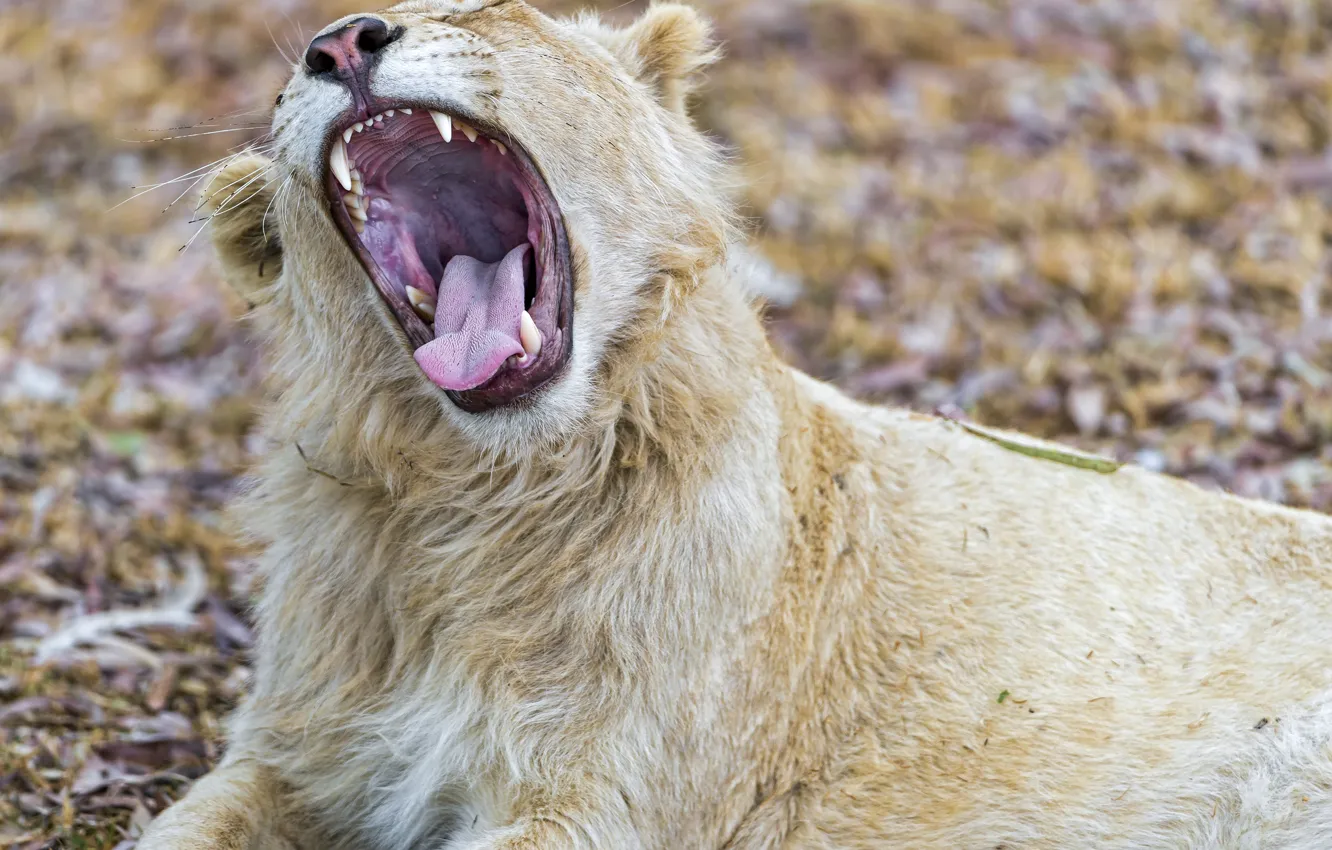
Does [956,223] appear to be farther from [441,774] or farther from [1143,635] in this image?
[441,774]

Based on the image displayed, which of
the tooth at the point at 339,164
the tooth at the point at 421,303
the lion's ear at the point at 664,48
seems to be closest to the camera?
the tooth at the point at 339,164

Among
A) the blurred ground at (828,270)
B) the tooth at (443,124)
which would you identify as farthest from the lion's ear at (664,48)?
the blurred ground at (828,270)

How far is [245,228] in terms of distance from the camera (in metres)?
3.84

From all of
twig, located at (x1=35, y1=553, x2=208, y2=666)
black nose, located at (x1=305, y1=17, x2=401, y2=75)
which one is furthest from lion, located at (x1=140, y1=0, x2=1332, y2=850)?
twig, located at (x1=35, y1=553, x2=208, y2=666)

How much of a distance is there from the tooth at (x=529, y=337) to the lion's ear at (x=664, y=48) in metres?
0.90

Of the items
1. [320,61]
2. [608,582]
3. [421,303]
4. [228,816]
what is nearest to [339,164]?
[320,61]

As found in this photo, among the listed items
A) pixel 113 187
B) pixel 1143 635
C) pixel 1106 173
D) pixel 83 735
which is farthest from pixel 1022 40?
pixel 83 735

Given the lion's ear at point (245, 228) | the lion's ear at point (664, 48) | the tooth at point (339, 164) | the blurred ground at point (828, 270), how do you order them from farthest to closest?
the blurred ground at point (828, 270), the lion's ear at point (664, 48), the lion's ear at point (245, 228), the tooth at point (339, 164)

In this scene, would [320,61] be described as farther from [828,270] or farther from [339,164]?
[828,270]

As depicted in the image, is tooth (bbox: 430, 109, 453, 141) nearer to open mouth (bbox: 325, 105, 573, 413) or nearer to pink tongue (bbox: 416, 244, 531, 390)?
open mouth (bbox: 325, 105, 573, 413)

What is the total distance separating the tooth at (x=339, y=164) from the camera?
11.3 feet

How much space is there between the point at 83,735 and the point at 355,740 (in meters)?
1.44

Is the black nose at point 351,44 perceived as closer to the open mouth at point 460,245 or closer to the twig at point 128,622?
the open mouth at point 460,245

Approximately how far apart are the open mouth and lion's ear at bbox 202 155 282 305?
12.3 inches
